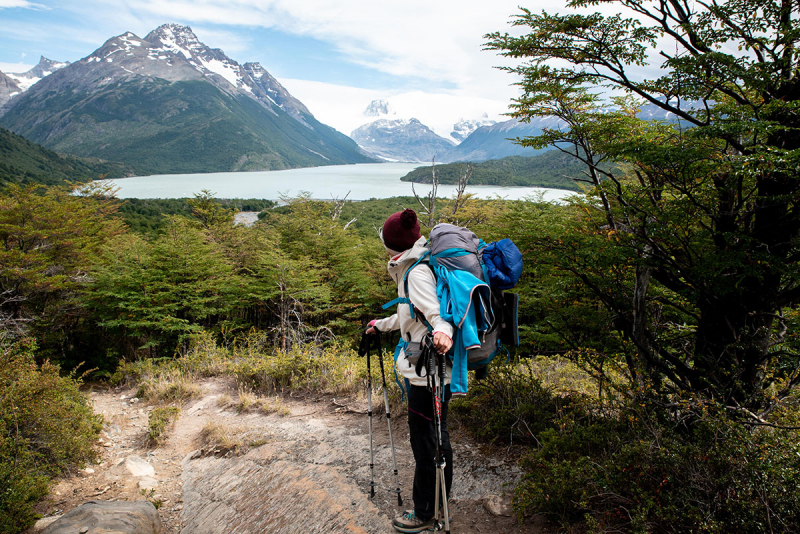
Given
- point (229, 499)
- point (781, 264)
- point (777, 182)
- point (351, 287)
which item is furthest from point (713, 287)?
point (351, 287)

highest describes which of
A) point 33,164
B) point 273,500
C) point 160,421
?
point 33,164

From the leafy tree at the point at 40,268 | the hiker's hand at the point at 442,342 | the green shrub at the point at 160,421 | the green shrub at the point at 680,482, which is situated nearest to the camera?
the green shrub at the point at 680,482

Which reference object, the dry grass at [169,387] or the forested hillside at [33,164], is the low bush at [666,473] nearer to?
the dry grass at [169,387]

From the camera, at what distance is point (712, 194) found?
3.17 meters

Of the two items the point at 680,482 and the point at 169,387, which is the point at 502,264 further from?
the point at 169,387

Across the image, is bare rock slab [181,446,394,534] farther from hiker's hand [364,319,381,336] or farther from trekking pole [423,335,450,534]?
hiker's hand [364,319,381,336]

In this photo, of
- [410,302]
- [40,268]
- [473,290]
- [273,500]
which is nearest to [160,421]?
[273,500]

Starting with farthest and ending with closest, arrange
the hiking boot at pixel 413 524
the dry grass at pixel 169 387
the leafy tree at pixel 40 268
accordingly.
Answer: the leafy tree at pixel 40 268
the dry grass at pixel 169 387
the hiking boot at pixel 413 524

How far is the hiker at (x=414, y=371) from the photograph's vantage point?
7.80 feet

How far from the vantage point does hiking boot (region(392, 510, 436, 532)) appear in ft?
8.60

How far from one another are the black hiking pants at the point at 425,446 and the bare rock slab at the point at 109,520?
206 cm

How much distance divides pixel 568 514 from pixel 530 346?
99.4 inches

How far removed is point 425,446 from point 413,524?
538 millimetres

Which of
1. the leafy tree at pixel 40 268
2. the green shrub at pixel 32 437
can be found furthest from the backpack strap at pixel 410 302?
the leafy tree at pixel 40 268
